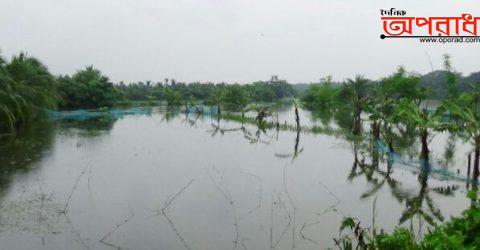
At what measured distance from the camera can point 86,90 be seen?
172ft

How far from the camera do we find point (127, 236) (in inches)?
330

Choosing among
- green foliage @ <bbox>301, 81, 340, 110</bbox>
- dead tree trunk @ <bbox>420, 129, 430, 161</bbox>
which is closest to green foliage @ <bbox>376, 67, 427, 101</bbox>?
green foliage @ <bbox>301, 81, 340, 110</bbox>

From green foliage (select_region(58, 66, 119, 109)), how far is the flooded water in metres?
32.1

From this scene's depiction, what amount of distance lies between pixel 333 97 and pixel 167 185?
4531 cm

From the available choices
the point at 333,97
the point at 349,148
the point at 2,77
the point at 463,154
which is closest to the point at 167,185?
the point at 349,148

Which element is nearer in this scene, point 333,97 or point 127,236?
point 127,236

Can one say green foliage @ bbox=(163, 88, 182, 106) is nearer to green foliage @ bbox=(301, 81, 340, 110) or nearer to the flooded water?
green foliage @ bbox=(301, 81, 340, 110)

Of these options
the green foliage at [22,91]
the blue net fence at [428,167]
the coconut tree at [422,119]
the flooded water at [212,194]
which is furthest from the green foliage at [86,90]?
the coconut tree at [422,119]

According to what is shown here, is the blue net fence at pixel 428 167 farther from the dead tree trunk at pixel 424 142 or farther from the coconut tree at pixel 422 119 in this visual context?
the coconut tree at pixel 422 119

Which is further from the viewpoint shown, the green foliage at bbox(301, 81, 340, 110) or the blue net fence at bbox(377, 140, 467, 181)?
the green foliage at bbox(301, 81, 340, 110)

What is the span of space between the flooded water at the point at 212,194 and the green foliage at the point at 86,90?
105 feet

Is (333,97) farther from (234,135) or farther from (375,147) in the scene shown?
(375,147)

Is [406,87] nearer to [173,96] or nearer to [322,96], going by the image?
[322,96]

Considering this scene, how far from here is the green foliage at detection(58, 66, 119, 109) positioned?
5131cm
